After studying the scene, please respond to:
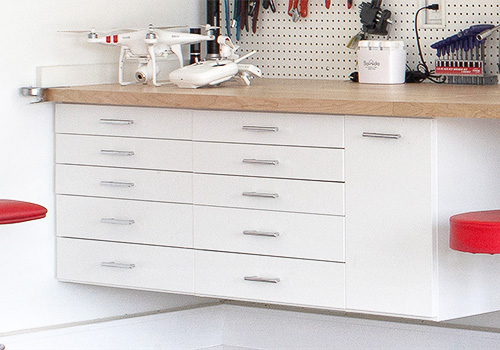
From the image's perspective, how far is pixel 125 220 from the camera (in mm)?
2811

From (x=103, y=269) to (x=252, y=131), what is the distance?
26.1 inches

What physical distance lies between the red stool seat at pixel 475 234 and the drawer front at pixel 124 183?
79 cm

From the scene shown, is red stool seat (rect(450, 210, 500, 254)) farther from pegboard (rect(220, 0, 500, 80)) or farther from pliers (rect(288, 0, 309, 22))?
pliers (rect(288, 0, 309, 22))

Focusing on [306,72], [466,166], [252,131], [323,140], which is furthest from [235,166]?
[306,72]

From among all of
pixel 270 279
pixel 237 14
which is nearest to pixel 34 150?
pixel 270 279

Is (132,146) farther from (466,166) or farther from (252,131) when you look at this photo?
(466,166)

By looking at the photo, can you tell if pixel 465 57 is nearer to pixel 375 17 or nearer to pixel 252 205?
pixel 375 17

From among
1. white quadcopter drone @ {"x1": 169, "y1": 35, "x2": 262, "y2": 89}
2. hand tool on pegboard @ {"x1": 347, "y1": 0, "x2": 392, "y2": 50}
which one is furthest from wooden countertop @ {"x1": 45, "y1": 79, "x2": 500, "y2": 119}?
hand tool on pegboard @ {"x1": 347, "y1": 0, "x2": 392, "y2": 50}

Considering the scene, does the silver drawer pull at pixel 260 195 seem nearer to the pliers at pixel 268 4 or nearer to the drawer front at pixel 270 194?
the drawer front at pixel 270 194

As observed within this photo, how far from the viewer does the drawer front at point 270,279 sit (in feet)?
8.38

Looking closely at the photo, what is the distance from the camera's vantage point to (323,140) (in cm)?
251

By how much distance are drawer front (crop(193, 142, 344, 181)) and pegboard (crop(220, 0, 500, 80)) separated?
0.80 metres

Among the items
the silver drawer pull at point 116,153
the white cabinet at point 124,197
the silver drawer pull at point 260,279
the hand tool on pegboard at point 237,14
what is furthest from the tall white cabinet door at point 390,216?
the hand tool on pegboard at point 237,14

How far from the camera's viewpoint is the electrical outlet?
10.1 ft
